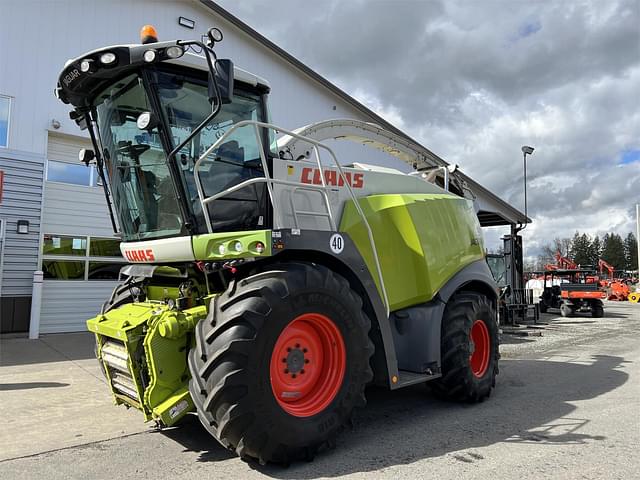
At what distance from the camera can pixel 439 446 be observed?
4324 millimetres

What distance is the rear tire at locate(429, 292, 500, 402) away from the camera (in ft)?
17.9

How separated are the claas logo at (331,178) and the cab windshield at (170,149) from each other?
1.50 ft

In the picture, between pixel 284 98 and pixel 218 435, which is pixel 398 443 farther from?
pixel 284 98

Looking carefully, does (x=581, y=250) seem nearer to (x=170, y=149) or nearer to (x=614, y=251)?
(x=614, y=251)

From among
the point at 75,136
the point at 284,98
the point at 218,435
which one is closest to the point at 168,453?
the point at 218,435

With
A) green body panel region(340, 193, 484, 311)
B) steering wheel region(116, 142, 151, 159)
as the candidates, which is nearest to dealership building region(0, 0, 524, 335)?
green body panel region(340, 193, 484, 311)

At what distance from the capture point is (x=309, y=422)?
12.7 ft

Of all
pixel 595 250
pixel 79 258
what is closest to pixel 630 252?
pixel 595 250

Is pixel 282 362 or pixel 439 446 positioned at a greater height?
pixel 282 362

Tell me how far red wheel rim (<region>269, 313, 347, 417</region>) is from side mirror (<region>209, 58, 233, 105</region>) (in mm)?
1756

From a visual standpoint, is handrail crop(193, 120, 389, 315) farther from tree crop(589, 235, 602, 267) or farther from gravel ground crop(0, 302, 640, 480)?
tree crop(589, 235, 602, 267)

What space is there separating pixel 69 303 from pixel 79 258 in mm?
1049

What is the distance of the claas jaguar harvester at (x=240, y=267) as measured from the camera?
12.0 feet

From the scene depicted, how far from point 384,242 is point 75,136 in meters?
9.09
